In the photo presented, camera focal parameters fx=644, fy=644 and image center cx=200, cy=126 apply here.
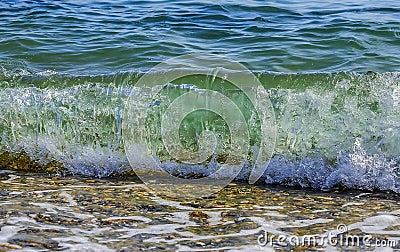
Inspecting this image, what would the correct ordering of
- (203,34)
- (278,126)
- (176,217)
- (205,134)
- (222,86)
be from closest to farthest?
(176,217) → (278,126) → (205,134) → (222,86) → (203,34)

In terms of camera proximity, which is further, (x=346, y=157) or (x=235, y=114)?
(x=235, y=114)

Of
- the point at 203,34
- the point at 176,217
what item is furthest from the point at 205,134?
the point at 203,34

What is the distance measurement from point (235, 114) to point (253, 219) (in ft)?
5.25

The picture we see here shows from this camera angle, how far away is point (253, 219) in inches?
148

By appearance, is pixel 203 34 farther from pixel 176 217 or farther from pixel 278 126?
pixel 176 217

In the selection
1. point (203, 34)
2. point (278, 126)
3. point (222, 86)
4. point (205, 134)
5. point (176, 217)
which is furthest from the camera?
point (203, 34)

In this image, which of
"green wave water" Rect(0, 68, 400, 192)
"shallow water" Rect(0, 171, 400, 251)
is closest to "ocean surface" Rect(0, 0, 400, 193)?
"green wave water" Rect(0, 68, 400, 192)

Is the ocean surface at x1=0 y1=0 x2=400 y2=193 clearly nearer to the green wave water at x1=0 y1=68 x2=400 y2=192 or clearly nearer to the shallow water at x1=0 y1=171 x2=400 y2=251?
the green wave water at x1=0 y1=68 x2=400 y2=192

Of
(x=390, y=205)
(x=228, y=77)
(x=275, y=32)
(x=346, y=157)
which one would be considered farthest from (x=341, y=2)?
(x=390, y=205)

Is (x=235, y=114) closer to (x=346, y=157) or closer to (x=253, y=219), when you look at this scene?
(x=346, y=157)

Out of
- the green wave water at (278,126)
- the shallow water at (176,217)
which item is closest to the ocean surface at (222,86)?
the green wave water at (278,126)

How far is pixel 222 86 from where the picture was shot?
552cm

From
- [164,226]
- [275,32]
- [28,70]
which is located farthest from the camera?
[275,32]

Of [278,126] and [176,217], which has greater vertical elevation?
[278,126]
